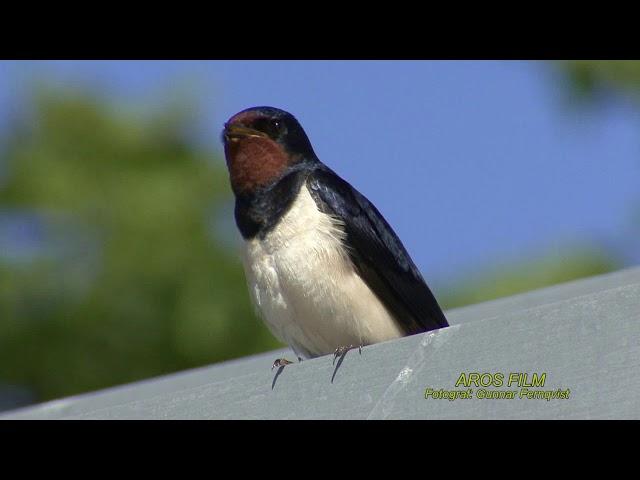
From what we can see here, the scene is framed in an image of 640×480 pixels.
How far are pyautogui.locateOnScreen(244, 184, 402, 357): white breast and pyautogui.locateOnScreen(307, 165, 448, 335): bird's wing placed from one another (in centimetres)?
4

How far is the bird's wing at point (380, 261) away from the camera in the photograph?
368 cm

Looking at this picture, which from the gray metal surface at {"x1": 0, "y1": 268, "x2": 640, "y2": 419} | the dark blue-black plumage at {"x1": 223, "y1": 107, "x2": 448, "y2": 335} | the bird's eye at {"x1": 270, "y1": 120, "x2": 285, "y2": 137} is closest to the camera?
the gray metal surface at {"x1": 0, "y1": 268, "x2": 640, "y2": 419}

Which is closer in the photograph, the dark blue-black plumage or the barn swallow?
the barn swallow

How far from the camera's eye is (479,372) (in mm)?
2078

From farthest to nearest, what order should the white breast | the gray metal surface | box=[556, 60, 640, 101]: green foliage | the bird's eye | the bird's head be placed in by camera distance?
box=[556, 60, 640, 101]: green foliage < the bird's eye < the bird's head < the white breast < the gray metal surface

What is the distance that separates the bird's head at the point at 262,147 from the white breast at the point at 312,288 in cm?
27

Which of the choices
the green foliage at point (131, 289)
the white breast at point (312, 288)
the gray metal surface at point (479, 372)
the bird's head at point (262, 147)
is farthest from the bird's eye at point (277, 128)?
the green foliage at point (131, 289)

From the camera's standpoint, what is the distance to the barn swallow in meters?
3.54

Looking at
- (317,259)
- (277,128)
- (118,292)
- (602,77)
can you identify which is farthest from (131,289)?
(317,259)

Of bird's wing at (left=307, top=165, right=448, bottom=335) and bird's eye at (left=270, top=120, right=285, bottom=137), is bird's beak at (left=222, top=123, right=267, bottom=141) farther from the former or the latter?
bird's wing at (left=307, top=165, right=448, bottom=335)

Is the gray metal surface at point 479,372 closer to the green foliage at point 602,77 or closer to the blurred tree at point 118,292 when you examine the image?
the blurred tree at point 118,292

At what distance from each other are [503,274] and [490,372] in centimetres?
526

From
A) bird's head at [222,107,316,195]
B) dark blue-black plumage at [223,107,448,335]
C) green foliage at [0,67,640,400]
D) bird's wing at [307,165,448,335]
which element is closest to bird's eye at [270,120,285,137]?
bird's head at [222,107,316,195]
